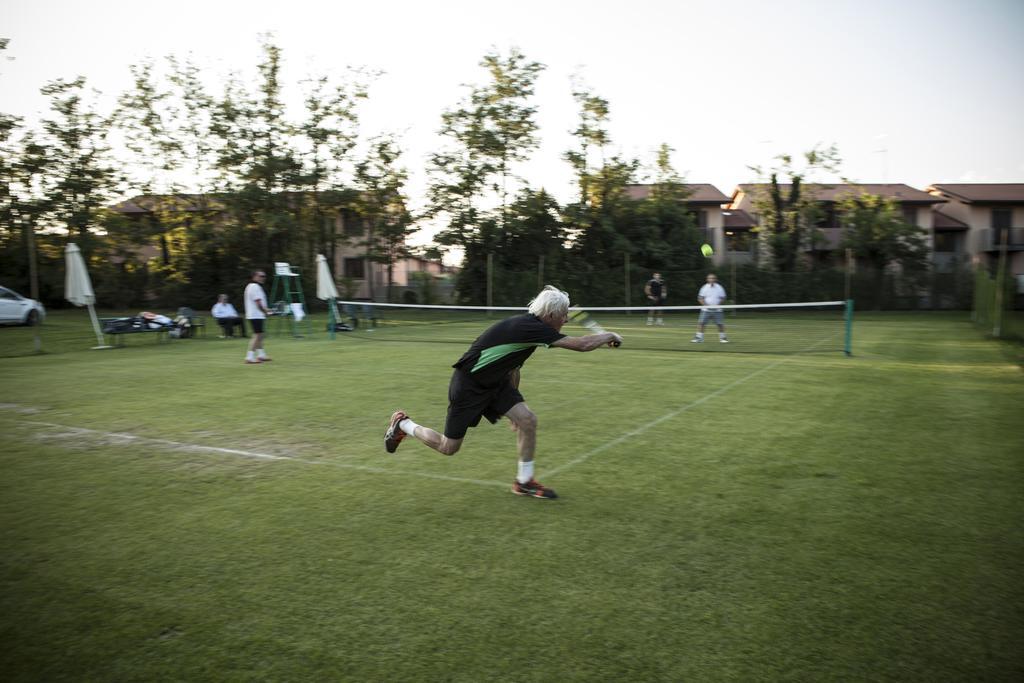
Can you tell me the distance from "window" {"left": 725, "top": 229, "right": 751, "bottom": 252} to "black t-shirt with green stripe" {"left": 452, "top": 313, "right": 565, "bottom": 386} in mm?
42537

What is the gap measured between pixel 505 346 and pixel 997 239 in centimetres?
5672

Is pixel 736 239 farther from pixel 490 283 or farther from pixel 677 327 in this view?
pixel 677 327

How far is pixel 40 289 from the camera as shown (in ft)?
128

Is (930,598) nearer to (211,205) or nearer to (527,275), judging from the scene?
(527,275)

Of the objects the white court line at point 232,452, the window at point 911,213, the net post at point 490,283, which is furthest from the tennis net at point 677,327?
the window at point 911,213

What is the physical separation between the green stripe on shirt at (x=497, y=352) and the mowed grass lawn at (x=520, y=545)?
1.13 meters

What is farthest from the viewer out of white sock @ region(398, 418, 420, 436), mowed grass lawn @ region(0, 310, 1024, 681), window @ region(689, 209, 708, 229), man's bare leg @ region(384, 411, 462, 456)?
window @ region(689, 209, 708, 229)

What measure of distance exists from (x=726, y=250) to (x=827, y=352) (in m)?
34.5

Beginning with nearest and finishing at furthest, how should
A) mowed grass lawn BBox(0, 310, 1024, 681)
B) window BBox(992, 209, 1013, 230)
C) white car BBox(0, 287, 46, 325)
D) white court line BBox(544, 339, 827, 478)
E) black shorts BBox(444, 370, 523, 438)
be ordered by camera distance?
1. mowed grass lawn BBox(0, 310, 1024, 681)
2. black shorts BBox(444, 370, 523, 438)
3. white court line BBox(544, 339, 827, 478)
4. white car BBox(0, 287, 46, 325)
5. window BBox(992, 209, 1013, 230)

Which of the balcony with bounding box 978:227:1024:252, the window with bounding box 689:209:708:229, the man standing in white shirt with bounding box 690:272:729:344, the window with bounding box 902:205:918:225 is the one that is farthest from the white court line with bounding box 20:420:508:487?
the balcony with bounding box 978:227:1024:252

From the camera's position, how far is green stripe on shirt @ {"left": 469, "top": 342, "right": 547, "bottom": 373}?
536 cm

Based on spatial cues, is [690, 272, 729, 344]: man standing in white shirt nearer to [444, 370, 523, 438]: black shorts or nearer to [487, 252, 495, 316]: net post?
[444, 370, 523, 438]: black shorts

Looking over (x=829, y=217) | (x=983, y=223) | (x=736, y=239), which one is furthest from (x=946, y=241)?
(x=736, y=239)

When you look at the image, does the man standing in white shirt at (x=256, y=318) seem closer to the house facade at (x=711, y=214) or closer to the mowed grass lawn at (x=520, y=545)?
the mowed grass lawn at (x=520, y=545)
